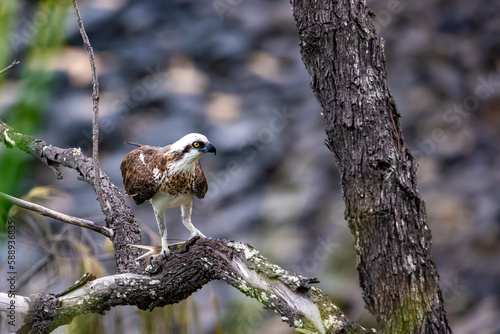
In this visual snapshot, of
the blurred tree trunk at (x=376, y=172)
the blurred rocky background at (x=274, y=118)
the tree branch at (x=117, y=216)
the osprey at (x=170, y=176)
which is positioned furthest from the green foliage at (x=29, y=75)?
the blurred rocky background at (x=274, y=118)

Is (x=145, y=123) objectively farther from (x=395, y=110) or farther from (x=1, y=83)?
(x=1, y=83)

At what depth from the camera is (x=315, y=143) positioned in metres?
6.14

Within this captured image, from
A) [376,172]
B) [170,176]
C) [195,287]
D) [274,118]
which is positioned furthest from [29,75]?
[274,118]

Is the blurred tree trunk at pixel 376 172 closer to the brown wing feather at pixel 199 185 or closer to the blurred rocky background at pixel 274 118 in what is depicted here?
the brown wing feather at pixel 199 185

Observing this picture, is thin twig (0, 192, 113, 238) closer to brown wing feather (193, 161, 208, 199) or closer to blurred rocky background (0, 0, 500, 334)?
brown wing feather (193, 161, 208, 199)

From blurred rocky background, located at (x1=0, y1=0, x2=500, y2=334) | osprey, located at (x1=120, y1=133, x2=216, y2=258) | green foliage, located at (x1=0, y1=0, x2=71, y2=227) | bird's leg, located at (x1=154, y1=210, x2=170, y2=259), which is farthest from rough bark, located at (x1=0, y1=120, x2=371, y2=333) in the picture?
blurred rocky background, located at (x1=0, y1=0, x2=500, y2=334)

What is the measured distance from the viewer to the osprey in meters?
2.34

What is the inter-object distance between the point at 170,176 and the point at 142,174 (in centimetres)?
16

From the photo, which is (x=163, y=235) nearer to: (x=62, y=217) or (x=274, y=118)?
(x=62, y=217)

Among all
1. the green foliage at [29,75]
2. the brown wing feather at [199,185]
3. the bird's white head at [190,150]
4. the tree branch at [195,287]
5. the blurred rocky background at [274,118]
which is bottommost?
the green foliage at [29,75]

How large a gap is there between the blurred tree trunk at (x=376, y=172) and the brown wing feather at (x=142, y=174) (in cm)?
103

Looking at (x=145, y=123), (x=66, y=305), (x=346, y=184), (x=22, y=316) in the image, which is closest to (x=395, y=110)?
(x=346, y=184)

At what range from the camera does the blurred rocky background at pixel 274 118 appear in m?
5.65

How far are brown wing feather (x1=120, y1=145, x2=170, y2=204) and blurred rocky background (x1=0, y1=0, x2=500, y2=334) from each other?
3.00 meters
